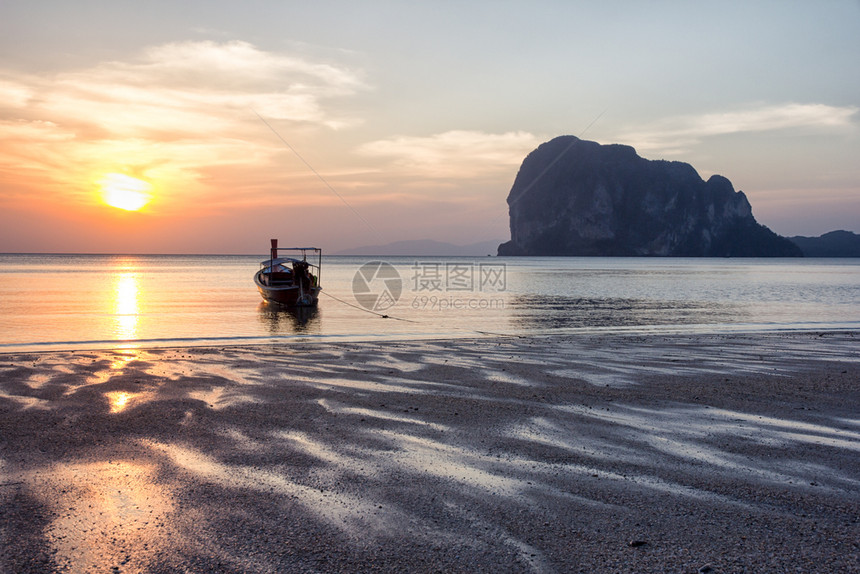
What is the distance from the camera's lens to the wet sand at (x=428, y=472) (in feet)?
14.7

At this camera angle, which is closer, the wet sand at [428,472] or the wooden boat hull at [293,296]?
the wet sand at [428,472]

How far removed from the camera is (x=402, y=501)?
543 cm

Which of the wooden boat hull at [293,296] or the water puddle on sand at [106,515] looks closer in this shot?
the water puddle on sand at [106,515]

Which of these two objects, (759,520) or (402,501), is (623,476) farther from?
(402,501)

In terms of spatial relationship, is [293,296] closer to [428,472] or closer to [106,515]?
[428,472]

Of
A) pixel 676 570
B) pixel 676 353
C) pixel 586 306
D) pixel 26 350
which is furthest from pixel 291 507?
pixel 586 306

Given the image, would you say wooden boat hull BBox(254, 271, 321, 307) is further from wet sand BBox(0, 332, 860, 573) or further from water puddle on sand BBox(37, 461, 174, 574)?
water puddle on sand BBox(37, 461, 174, 574)

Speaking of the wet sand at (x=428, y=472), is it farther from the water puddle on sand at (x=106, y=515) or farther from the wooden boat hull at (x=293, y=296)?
the wooden boat hull at (x=293, y=296)

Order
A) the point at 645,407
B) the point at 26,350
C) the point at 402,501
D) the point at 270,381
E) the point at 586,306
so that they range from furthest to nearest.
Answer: the point at 586,306
the point at 26,350
the point at 270,381
the point at 645,407
the point at 402,501

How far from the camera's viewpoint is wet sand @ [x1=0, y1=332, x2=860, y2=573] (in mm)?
4477

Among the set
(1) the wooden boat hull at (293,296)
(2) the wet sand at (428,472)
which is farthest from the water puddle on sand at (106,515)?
(1) the wooden boat hull at (293,296)

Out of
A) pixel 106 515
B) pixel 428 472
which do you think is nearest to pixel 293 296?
pixel 428 472

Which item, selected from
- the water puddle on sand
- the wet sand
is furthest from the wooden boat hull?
the water puddle on sand

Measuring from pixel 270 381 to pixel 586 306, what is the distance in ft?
→ 98.2
